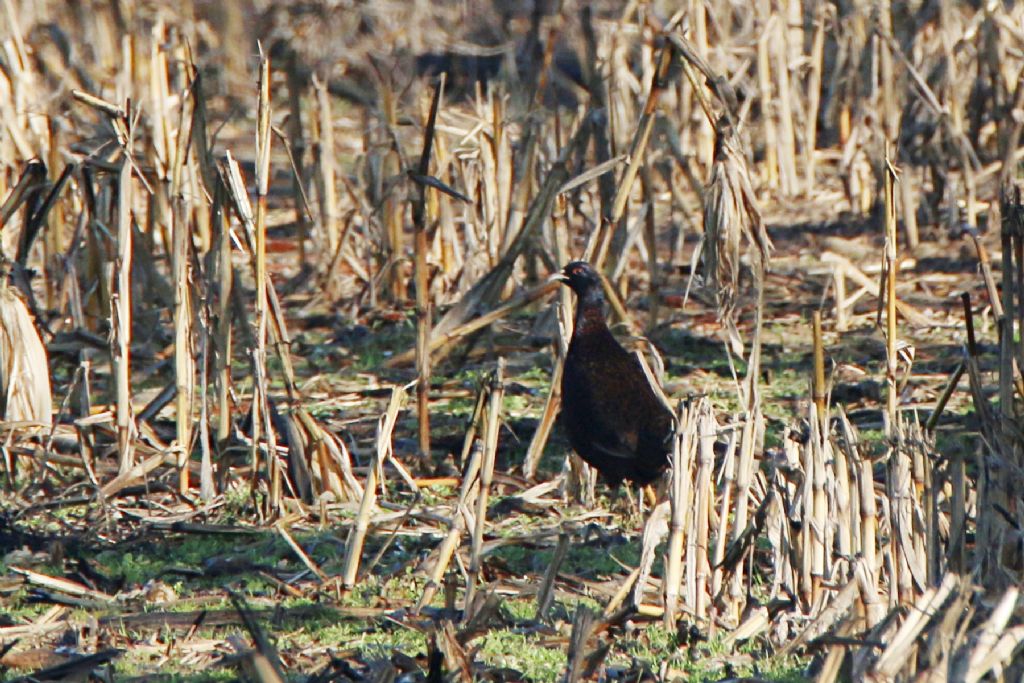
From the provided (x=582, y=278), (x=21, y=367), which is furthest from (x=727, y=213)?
(x=21, y=367)

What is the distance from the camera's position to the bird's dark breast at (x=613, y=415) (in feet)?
17.3

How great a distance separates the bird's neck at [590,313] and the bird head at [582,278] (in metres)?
0.02

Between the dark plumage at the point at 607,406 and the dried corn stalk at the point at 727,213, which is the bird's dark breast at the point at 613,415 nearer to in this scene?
the dark plumage at the point at 607,406

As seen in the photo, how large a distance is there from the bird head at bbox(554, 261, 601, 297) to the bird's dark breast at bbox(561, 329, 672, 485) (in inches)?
8.5

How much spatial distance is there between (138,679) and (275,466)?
4.67 feet

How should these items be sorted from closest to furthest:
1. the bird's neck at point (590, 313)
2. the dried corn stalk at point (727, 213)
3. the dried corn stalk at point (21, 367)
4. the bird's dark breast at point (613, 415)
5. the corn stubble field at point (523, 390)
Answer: the corn stubble field at point (523, 390) → the dried corn stalk at point (727, 213) → the bird's dark breast at point (613, 415) → the dried corn stalk at point (21, 367) → the bird's neck at point (590, 313)

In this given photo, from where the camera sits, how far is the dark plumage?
527 cm

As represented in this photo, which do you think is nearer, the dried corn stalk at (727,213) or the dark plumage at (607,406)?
the dried corn stalk at (727,213)

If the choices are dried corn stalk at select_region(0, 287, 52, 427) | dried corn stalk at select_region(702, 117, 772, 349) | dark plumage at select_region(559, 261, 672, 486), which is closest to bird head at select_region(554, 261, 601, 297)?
dark plumage at select_region(559, 261, 672, 486)

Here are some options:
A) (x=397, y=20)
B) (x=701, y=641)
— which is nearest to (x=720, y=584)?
(x=701, y=641)

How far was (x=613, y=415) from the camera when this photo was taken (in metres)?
5.29

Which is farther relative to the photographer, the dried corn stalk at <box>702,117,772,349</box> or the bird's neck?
the bird's neck

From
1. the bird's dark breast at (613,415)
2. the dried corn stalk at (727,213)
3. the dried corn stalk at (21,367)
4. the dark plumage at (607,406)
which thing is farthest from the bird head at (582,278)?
the dried corn stalk at (21,367)

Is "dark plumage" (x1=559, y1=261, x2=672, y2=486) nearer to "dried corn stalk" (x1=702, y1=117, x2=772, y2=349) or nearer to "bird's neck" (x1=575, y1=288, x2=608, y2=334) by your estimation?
"bird's neck" (x1=575, y1=288, x2=608, y2=334)
